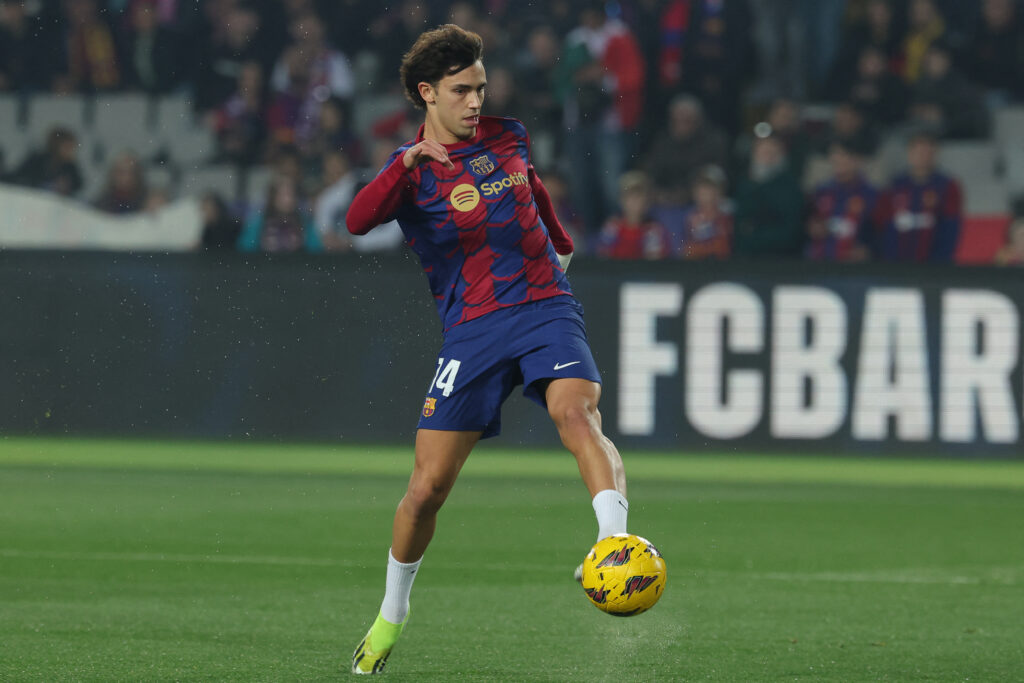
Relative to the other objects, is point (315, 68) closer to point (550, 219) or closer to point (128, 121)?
point (128, 121)

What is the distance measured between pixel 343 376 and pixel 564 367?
25.2 ft

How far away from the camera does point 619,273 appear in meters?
12.6

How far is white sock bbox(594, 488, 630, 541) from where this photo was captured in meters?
4.66

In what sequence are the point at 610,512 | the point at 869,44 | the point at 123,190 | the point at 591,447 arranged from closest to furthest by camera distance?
1. the point at 610,512
2. the point at 591,447
3. the point at 123,190
4. the point at 869,44

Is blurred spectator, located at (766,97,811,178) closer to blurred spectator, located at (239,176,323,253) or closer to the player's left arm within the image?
blurred spectator, located at (239,176,323,253)

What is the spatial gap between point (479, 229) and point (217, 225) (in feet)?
31.5

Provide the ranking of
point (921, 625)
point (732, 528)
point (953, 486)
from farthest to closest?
point (953, 486) < point (732, 528) < point (921, 625)

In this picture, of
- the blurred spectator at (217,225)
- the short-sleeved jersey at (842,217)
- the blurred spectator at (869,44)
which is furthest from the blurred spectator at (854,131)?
the blurred spectator at (217,225)

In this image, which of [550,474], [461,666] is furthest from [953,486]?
[461,666]

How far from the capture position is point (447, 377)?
5199mm

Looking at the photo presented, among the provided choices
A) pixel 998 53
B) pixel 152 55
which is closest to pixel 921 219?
pixel 998 53

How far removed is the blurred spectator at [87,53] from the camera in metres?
16.7

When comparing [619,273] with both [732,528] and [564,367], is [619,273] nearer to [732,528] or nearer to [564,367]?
[732,528]

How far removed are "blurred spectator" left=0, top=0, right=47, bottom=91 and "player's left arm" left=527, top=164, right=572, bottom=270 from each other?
1219 cm
